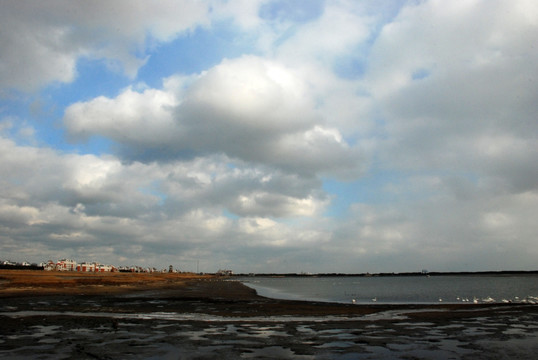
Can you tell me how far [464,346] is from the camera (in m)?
18.3

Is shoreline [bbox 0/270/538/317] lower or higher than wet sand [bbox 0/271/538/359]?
lower

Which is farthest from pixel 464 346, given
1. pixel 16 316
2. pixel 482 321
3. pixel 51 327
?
pixel 16 316

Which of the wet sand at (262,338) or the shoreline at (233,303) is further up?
the wet sand at (262,338)

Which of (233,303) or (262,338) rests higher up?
(262,338)

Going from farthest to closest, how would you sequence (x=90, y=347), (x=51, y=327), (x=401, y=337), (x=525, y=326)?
(x=525, y=326)
(x=51, y=327)
(x=401, y=337)
(x=90, y=347)

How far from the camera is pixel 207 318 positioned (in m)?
28.6

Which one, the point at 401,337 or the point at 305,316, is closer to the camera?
the point at 401,337

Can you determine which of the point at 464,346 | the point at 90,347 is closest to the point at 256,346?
the point at 90,347

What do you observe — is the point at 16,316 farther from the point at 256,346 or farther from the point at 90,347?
the point at 256,346

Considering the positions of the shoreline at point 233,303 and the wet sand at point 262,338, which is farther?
the shoreline at point 233,303

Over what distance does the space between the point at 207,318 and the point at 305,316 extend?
26.2 feet

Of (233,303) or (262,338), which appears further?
(233,303)

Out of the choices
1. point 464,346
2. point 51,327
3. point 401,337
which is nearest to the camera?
point 464,346

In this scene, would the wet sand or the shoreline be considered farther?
the shoreline
